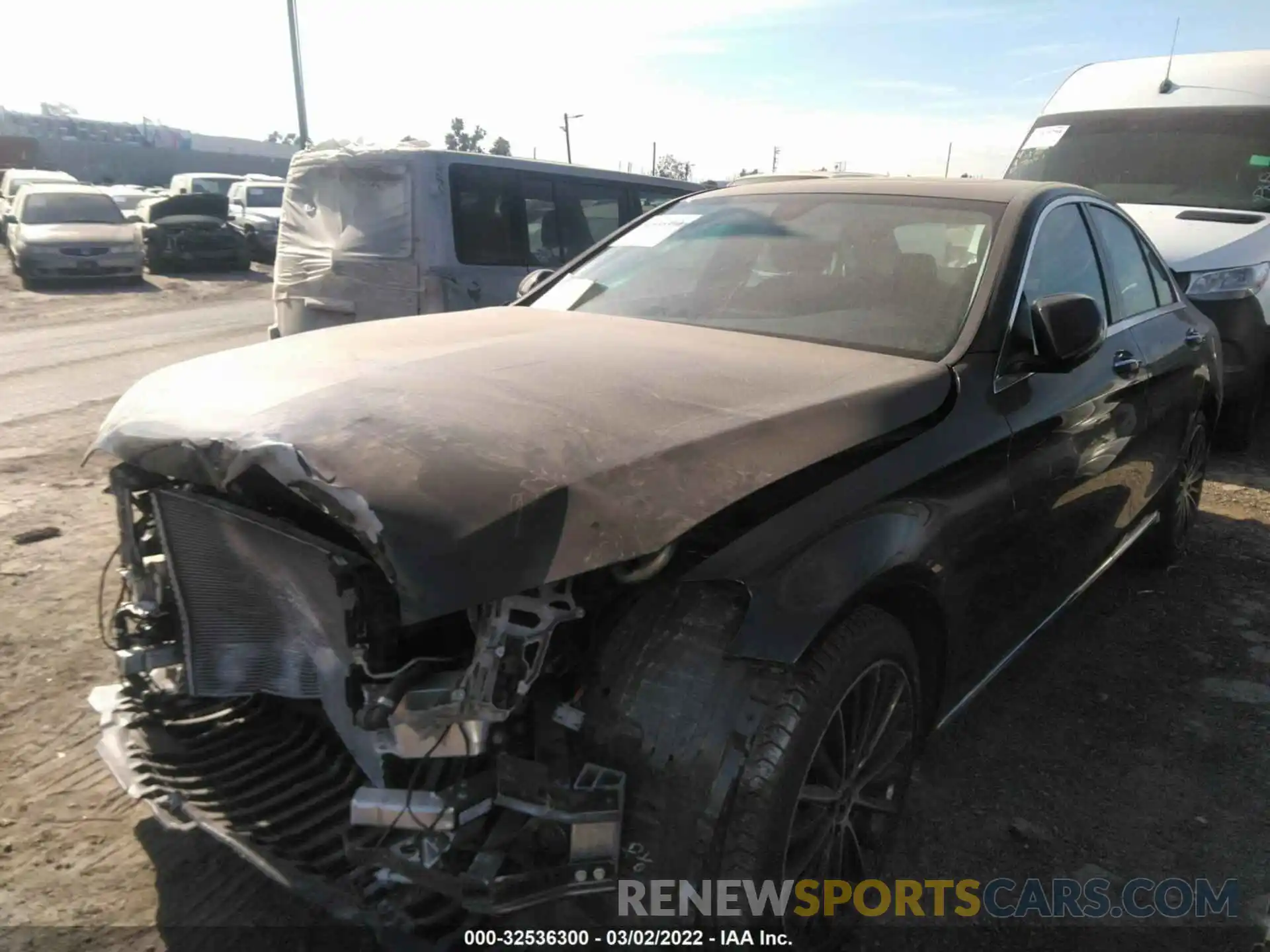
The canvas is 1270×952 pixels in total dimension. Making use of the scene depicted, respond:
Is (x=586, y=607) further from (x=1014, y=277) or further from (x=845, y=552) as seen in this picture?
(x=1014, y=277)

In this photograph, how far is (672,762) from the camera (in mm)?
1831

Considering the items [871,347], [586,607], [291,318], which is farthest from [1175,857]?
[291,318]

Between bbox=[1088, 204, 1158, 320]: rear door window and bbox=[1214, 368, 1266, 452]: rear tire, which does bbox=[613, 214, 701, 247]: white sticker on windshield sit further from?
bbox=[1214, 368, 1266, 452]: rear tire

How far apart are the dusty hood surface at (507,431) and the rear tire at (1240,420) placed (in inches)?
211

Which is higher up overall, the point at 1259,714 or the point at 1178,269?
the point at 1178,269

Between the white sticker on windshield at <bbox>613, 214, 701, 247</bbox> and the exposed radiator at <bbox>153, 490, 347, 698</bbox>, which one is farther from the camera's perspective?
the white sticker on windshield at <bbox>613, 214, 701, 247</bbox>

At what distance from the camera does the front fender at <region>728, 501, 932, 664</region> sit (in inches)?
73.7

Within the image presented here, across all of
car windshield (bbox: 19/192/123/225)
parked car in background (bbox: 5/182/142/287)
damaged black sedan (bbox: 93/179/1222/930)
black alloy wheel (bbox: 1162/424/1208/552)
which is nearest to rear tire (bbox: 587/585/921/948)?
damaged black sedan (bbox: 93/179/1222/930)

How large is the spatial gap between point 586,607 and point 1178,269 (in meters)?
5.98

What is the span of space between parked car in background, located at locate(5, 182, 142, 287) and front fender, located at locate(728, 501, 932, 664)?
1683cm

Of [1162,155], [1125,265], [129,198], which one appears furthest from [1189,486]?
[129,198]

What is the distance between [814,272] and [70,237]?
53.0 feet

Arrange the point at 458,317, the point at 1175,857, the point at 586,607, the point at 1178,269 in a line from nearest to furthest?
the point at 586,607
the point at 1175,857
the point at 458,317
the point at 1178,269

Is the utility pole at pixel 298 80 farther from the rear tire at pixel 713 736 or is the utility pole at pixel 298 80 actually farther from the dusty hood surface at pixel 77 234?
the rear tire at pixel 713 736
